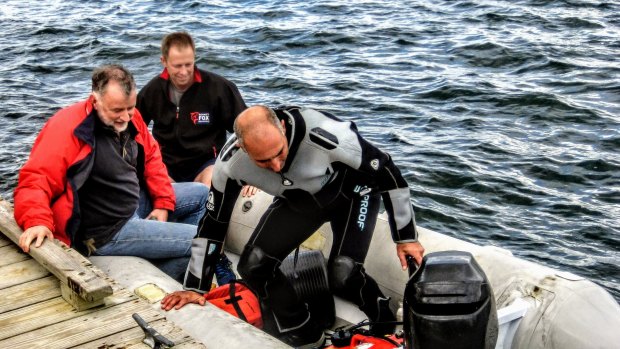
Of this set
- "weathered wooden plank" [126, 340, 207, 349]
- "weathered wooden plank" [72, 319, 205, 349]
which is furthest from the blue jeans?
"weathered wooden plank" [126, 340, 207, 349]

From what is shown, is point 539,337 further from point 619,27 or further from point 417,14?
point 417,14

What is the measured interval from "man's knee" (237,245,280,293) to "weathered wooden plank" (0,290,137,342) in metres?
0.60

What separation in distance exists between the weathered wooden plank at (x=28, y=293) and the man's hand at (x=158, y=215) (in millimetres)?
992

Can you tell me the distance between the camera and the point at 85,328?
15.0 ft

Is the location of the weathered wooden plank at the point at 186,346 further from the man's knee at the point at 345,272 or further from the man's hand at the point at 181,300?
the man's knee at the point at 345,272

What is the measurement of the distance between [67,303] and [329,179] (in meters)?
1.44

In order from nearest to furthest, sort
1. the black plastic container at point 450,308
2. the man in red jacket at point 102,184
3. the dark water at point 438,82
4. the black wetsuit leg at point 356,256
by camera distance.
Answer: the black plastic container at point 450,308 < the black wetsuit leg at point 356,256 < the man in red jacket at point 102,184 < the dark water at point 438,82

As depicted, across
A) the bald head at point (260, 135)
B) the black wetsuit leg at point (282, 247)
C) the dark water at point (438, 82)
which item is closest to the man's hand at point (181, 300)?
the black wetsuit leg at point (282, 247)

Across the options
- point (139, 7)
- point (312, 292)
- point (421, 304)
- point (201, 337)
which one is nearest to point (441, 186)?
point (312, 292)

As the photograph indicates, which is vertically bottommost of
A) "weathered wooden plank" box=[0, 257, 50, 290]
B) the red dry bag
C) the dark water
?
the dark water

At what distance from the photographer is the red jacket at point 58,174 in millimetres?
5203

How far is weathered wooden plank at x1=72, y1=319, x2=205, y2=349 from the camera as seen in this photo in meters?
4.40

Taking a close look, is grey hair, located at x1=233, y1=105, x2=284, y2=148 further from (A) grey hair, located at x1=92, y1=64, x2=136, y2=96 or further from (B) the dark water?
(B) the dark water

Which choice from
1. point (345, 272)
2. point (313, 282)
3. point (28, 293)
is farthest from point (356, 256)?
point (28, 293)
